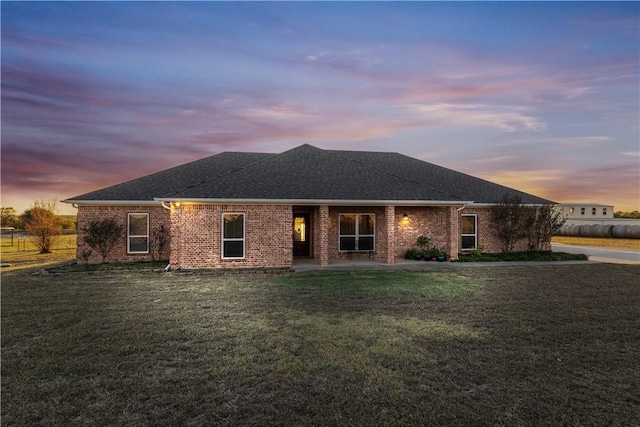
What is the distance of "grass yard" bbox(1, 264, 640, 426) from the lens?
11.9 feet

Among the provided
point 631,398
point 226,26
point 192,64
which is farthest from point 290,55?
point 631,398

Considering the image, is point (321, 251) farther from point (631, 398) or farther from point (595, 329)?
point (631, 398)

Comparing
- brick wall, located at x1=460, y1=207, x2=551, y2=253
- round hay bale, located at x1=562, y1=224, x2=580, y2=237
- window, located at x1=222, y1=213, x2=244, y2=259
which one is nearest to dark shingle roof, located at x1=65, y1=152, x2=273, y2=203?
window, located at x1=222, y1=213, x2=244, y2=259

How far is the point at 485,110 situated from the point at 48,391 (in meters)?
20.2

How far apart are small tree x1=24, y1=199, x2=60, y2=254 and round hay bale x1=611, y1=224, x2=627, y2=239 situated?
48.5 metres

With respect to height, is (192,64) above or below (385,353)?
above

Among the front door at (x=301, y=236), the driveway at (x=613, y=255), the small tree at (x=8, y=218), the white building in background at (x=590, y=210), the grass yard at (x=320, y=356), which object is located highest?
the white building in background at (x=590, y=210)

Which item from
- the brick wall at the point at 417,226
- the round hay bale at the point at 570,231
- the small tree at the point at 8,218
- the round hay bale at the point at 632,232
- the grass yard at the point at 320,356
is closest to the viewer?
the grass yard at the point at 320,356

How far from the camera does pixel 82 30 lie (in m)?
13.0

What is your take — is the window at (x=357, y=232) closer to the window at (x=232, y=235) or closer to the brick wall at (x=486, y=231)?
the window at (x=232, y=235)

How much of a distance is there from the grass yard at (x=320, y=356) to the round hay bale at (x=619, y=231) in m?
31.9

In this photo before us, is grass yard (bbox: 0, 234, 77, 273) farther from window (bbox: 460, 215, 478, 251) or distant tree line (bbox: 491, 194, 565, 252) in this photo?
distant tree line (bbox: 491, 194, 565, 252)

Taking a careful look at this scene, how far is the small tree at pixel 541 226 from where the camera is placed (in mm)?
18000

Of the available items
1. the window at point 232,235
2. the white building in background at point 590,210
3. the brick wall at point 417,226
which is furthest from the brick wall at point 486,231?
the white building in background at point 590,210
